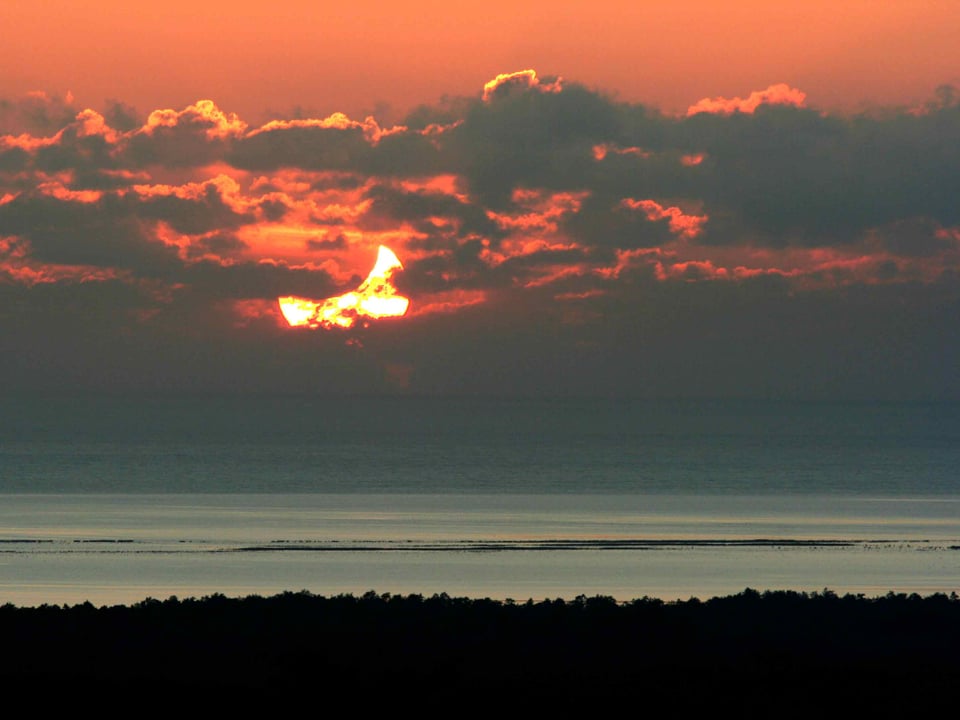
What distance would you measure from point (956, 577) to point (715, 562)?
1097 centimetres

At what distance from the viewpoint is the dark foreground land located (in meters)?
31.5

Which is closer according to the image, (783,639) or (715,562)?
(783,639)

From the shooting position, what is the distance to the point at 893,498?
453ft

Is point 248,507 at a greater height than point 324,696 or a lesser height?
greater

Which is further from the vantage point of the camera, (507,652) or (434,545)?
(434,545)

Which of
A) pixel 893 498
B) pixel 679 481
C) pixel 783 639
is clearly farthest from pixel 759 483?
pixel 783 639

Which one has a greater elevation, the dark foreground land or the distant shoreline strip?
the distant shoreline strip

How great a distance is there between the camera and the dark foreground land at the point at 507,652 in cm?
3152

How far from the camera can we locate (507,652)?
35.8 metres

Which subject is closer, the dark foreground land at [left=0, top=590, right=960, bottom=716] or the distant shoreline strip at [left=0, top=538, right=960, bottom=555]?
the dark foreground land at [left=0, top=590, right=960, bottom=716]

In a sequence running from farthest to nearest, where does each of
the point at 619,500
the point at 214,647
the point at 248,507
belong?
the point at 619,500 → the point at 248,507 → the point at 214,647

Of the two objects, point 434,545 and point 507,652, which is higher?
point 434,545

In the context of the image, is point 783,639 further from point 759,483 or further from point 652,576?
point 759,483

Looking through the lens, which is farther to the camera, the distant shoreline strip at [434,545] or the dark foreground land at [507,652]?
the distant shoreline strip at [434,545]
